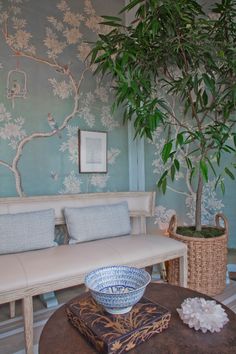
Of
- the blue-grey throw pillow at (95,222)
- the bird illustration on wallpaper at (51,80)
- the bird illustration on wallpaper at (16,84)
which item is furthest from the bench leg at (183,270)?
the bird illustration on wallpaper at (16,84)

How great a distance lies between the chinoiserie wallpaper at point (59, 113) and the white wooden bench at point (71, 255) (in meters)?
0.20

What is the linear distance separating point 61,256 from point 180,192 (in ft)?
4.72

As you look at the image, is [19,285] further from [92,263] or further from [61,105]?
[61,105]

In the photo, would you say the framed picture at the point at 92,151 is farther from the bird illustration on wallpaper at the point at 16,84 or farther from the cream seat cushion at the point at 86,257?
the cream seat cushion at the point at 86,257

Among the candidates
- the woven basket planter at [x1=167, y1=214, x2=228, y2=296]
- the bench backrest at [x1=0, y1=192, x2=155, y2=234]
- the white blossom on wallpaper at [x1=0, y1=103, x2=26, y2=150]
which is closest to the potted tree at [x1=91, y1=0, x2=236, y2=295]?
the woven basket planter at [x1=167, y1=214, x2=228, y2=296]

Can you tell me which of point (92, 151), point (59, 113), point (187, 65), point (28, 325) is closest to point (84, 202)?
point (92, 151)

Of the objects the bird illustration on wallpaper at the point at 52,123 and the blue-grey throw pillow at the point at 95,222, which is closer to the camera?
the blue-grey throw pillow at the point at 95,222

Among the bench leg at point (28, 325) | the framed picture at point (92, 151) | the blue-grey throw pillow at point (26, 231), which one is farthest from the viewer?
the framed picture at point (92, 151)

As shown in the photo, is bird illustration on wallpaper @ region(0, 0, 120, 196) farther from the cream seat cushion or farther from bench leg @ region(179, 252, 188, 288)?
bench leg @ region(179, 252, 188, 288)

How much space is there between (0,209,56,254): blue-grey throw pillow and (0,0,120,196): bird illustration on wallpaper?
37 centimetres

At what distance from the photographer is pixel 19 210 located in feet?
6.67

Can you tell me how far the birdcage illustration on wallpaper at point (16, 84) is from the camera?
2.11 meters

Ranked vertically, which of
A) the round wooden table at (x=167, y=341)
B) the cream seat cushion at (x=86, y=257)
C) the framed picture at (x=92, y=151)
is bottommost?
the round wooden table at (x=167, y=341)

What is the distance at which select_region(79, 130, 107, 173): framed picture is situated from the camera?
97.1 inches
